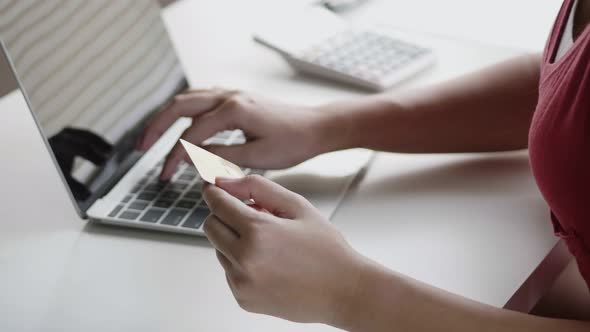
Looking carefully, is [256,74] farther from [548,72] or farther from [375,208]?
[548,72]

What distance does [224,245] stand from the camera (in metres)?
0.62

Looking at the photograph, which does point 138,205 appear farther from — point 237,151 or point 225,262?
point 225,262

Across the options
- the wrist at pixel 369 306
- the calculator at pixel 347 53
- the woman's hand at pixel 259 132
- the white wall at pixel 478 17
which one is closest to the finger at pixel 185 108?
the woman's hand at pixel 259 132

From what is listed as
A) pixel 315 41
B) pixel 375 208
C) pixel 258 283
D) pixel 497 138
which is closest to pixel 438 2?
pixel 315 41

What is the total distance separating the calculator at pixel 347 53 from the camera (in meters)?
1.05

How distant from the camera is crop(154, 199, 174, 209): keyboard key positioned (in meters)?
0.82

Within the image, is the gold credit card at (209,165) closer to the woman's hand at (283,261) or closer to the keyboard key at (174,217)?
the woman's hand at (283,261)

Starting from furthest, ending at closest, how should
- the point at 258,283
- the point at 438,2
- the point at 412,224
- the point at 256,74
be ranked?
the point at 438,2 < the point at 256,74 < the point at 412,224 < the point at 258,283

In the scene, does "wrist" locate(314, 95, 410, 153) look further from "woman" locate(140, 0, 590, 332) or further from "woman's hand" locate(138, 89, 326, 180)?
"woman" locate(140, 0, 590, 332)

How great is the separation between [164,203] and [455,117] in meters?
0.34

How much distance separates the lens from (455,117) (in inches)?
34.8

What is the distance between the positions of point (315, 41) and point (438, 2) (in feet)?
0.99

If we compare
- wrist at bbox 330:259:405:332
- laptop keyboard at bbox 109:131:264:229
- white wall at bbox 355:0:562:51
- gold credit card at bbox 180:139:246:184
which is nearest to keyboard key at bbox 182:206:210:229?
laptop keyboard at bbox 109:131:264:229

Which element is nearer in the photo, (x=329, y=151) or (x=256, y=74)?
(x=329, y=151)
